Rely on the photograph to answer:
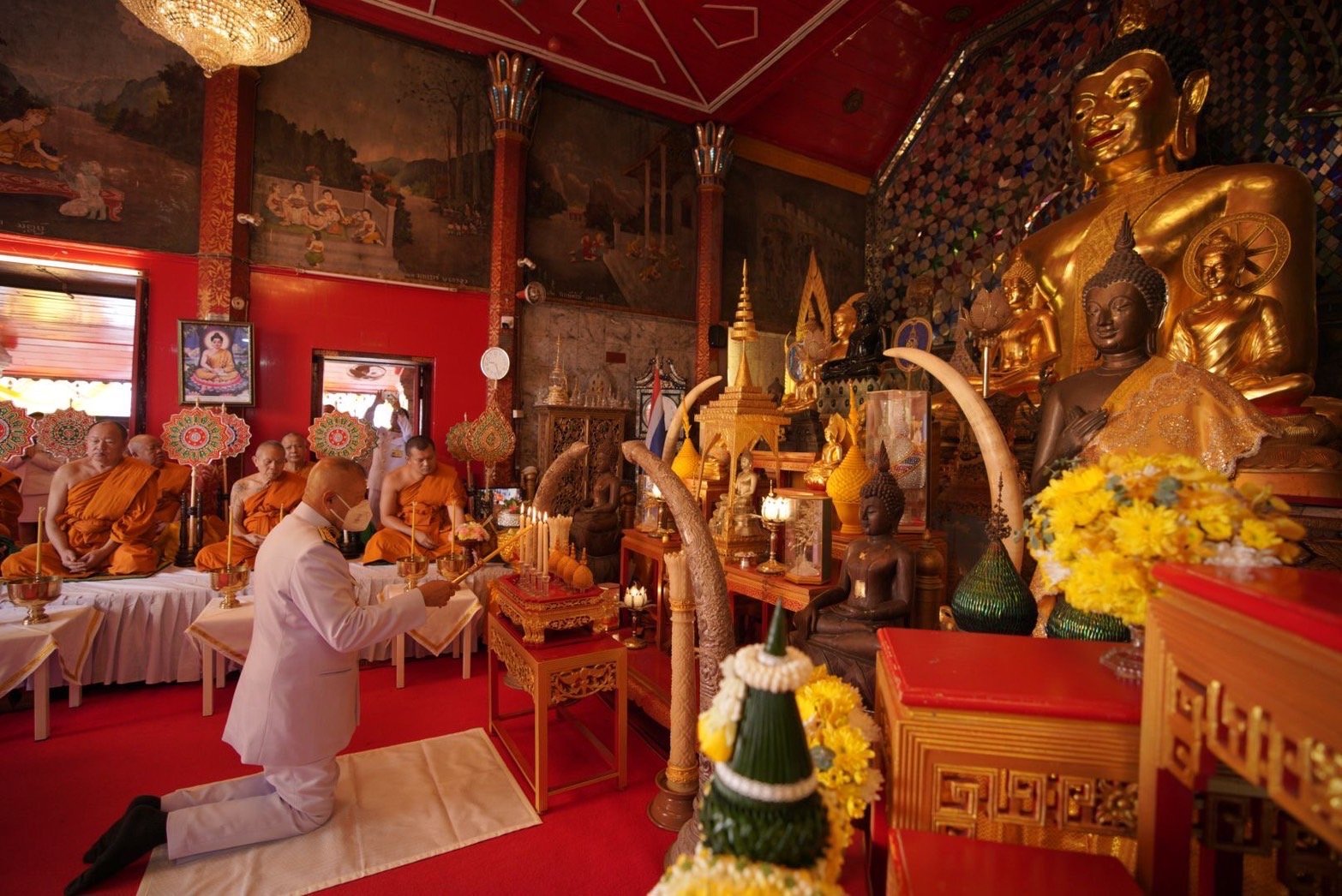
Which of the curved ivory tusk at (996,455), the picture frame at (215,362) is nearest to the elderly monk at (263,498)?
the picture frame at (215,362)

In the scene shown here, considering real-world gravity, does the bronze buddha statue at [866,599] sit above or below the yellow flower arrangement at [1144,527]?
below

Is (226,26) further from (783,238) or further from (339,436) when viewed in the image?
(783,238)

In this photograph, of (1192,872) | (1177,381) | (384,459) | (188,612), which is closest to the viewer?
(1192,872)

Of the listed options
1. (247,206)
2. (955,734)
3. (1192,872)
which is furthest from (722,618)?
(247,206)

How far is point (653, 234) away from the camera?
358 inches

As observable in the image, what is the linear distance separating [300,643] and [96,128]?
6.83 metres

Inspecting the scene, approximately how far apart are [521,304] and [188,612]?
16.9 ft

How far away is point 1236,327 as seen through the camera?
3926 mm

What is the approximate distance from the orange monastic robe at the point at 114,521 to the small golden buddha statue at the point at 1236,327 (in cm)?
777

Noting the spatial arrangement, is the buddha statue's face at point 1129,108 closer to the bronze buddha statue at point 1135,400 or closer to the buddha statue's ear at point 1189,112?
the buddha statue's ear at point 1189,112

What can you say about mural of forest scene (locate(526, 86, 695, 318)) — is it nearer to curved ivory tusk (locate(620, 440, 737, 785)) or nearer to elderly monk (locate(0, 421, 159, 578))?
elderly monk (locate(0, 421, 159, 578))

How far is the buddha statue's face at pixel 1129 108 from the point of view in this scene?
5.11 meters

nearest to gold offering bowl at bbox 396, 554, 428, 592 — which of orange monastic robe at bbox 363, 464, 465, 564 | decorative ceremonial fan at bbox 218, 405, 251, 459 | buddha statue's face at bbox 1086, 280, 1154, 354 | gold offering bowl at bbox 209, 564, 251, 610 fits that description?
gold offering bowl at bbox 209, 564, 251, 610

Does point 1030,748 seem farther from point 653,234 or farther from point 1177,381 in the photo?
point 653,234
